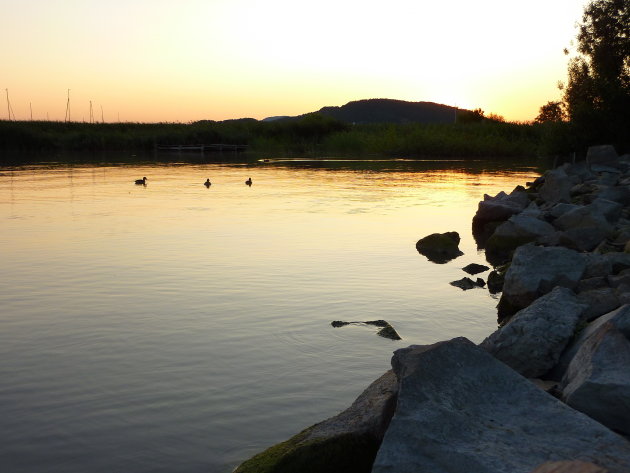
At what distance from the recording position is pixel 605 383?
4352 mm

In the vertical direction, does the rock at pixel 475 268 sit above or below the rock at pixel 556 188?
below

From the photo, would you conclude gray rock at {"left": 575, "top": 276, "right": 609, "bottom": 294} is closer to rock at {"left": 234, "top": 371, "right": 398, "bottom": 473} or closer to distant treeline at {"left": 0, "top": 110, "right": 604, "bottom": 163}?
rock at {"left": 234, "top": 371, "right": 398, "bottom": 473}

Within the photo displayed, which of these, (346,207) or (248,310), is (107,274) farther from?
(346,207)

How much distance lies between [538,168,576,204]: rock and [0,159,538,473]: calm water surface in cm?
234

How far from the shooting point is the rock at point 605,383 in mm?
4281

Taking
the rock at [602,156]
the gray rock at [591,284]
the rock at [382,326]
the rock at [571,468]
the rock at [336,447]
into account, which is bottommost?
the rock at [382,326]

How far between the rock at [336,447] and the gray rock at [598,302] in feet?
8.66

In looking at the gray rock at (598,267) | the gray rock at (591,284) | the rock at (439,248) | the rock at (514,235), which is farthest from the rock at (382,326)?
the rock at (439,248)

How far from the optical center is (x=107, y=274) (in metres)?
12.4

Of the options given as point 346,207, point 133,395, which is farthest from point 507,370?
point 346,207

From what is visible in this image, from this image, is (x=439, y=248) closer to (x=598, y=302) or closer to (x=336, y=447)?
(x=598, y=302)

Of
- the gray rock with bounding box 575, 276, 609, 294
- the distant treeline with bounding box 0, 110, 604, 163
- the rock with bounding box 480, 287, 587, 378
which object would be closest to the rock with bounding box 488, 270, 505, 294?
the gray rock with bounding box 575, 276, 609, 294

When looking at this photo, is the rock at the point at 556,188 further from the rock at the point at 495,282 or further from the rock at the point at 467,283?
the rock at the point at 495,282

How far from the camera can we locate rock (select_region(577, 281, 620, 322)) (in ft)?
22.0
